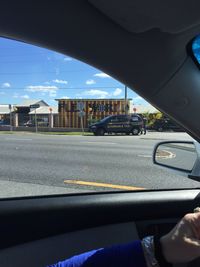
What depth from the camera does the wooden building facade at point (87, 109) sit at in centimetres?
2741

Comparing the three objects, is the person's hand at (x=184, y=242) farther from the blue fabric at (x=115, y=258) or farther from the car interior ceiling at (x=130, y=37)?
the car interior ceiling at (x=130, y=37)

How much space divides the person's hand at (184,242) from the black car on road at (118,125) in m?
24.5

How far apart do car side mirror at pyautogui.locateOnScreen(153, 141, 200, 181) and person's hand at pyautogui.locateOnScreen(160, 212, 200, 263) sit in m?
0.72

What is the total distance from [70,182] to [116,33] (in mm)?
4917

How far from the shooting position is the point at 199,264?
165cm

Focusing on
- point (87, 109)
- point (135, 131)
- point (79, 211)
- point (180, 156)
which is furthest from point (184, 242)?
point (87, 109)

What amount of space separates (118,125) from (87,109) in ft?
9.35

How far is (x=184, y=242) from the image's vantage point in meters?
1.44

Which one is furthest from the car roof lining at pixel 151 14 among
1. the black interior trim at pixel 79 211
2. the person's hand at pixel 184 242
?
the black interior trim at pixel 79 211

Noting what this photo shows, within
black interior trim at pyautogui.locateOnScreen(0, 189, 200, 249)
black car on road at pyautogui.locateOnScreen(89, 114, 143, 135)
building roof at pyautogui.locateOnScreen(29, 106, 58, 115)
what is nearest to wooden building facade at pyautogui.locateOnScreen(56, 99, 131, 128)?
building roof at pyautogui.locateOnScreen(29, 106, 58, 115)

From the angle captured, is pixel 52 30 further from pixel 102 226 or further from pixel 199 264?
pixel 102 226

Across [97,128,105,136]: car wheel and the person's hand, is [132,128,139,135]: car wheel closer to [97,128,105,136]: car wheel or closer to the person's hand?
[97,128,105,136]: car wheel

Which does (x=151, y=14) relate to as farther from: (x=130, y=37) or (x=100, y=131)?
(x=100, y=131)

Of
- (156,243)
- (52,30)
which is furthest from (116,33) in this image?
(156,243)
